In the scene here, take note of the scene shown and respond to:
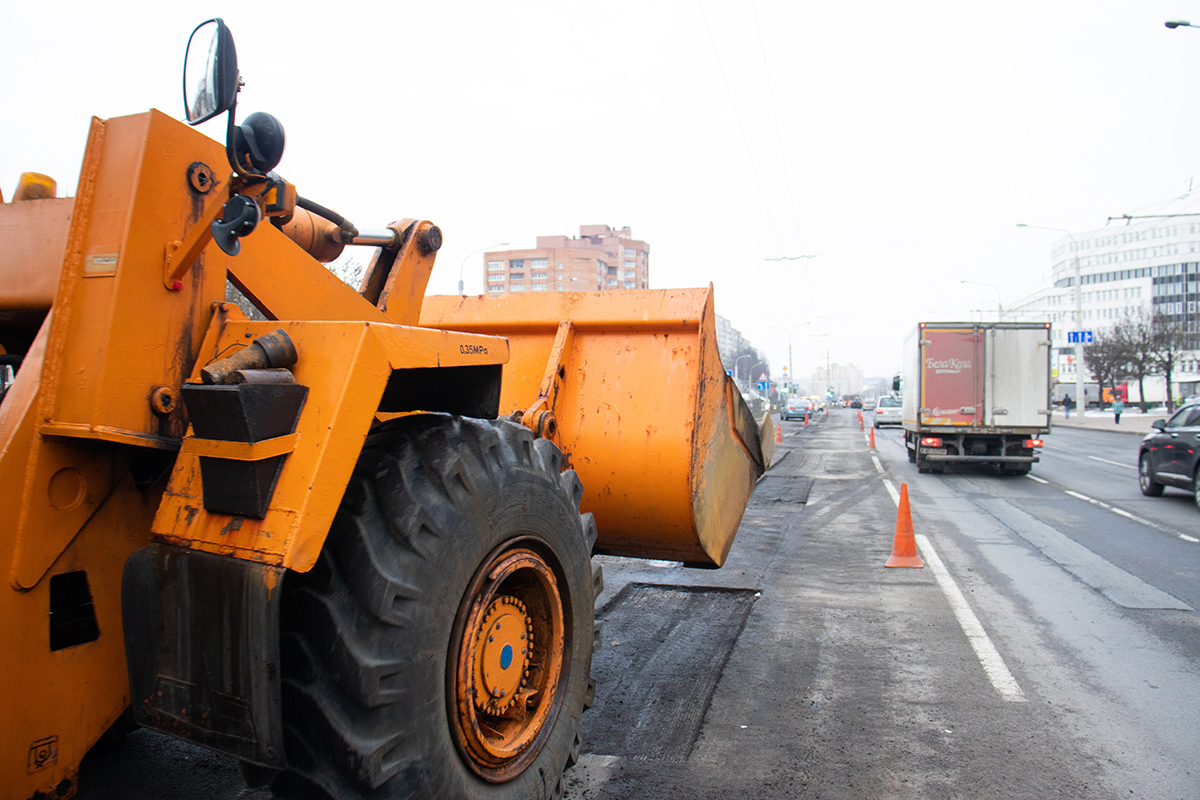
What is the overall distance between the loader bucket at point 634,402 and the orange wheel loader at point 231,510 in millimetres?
1666

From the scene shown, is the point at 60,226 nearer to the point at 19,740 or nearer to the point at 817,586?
the point at 19,740

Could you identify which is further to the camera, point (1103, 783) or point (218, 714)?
point (1103, 783)

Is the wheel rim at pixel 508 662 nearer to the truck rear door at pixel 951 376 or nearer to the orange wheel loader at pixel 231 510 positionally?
the orange wheel loader at pixel 231 510

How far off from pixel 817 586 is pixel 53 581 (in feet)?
19.5

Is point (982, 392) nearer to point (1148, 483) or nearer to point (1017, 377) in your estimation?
point (1017, 377)

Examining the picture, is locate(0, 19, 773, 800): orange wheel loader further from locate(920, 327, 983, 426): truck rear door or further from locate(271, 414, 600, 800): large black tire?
locate(920, 327, 983, 426): truck rear door

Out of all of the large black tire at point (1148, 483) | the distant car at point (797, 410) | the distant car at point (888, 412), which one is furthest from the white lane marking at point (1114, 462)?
the distant car at point (797, 410)

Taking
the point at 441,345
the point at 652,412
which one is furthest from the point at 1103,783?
the point at 441,345

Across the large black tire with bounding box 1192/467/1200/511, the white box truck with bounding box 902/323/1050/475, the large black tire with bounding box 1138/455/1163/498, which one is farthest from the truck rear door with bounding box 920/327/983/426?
the large black tire with bounding box 1192/467/1200/511

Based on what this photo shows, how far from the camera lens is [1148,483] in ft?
40.9

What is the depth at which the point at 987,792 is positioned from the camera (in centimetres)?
314

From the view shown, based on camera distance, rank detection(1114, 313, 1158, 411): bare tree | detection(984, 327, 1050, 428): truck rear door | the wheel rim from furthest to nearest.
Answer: detection(1114, 313, 1158, 411): bare tree, detection(984, 327, 1050, 428): truck rear door, the wheel rim

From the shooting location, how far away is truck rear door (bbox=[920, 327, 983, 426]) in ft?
52.4

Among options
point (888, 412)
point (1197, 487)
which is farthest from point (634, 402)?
point (888, 412)
